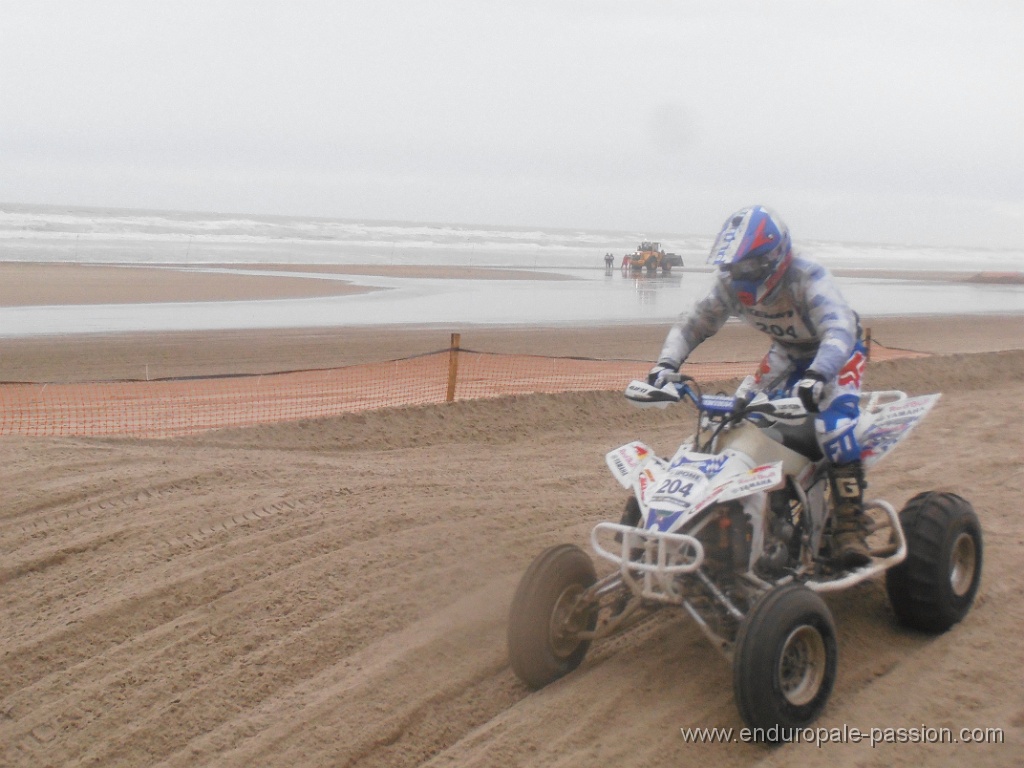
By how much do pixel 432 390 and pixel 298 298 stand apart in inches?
616

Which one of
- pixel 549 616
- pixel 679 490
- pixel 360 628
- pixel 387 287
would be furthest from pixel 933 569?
pixel 387 287

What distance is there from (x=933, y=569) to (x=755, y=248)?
1866 millimetres

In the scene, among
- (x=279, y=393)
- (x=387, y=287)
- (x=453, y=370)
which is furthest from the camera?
(x=387, y=287)

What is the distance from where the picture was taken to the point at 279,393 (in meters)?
12.0

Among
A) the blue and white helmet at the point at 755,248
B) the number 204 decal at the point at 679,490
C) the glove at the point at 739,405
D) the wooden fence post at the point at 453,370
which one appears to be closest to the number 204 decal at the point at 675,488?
the number 204 decal at the point at 679,490

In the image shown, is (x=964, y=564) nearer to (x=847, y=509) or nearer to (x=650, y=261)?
(x=847, y=509)

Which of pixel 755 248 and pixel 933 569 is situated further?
pixel 933 569

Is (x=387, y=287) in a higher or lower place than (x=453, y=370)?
lower

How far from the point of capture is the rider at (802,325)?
479 cm

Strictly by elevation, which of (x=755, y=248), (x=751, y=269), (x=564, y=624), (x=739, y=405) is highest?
(x=755, y=248)

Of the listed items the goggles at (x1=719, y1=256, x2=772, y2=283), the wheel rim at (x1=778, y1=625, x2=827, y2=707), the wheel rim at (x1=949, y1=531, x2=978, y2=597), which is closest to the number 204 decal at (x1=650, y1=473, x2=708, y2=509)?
the wheel rim at (x1=778, y1=625, x2=827, y2=707)

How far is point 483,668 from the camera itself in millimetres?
4730

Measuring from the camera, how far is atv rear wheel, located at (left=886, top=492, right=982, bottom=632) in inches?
196

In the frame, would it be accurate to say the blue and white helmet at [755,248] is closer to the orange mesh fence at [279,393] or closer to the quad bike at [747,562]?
the quad bike at [747,562]
